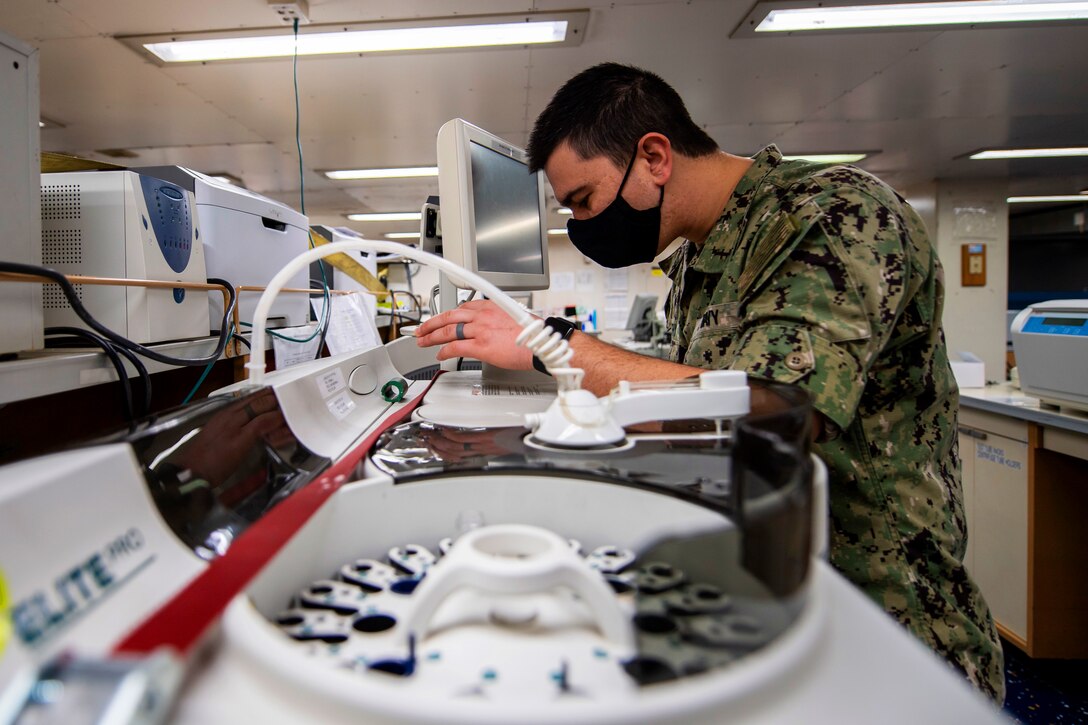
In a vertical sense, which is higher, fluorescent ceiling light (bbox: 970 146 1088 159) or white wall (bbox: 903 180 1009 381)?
fluorescent ceiling light (bbox: 970 146 1088 159)

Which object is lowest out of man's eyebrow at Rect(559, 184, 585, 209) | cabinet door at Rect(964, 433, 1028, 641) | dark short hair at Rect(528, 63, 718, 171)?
cabinet door at Rect(964, 433, 1028, 641)

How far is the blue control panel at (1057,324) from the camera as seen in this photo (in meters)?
1.48

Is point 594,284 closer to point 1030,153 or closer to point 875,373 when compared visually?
point 1030,153

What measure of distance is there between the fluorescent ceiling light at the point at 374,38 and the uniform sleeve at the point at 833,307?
75.0 inches

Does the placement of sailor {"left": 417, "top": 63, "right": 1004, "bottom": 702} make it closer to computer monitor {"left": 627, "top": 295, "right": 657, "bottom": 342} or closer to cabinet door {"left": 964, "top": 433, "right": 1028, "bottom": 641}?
cabinet door {"left": 964, "top": 433, "right": 1028, "bottom": 641}

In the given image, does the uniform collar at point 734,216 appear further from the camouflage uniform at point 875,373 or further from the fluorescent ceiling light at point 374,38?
the fluorescent ceiling light at point 374,38

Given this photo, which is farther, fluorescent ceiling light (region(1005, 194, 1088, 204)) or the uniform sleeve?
fluorescent ceiling light (region(1005, 194, 1088, 204))

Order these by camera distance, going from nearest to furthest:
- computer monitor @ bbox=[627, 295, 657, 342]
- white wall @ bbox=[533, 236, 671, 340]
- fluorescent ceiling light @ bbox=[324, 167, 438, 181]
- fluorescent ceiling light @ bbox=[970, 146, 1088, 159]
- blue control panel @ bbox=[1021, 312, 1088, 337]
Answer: blue control panel @ bbox=[1021, 312, 1088, 337] < fluorescent ceiling light @ bbox=[970, 146, 1088, 159] < fluorescent ceiling light @ bbox=[324, 167, 438, 181] < computer monitor @ bbox=[627, 295, 657, 342] < white wall @ bbox=[533, 236, 671, 340]

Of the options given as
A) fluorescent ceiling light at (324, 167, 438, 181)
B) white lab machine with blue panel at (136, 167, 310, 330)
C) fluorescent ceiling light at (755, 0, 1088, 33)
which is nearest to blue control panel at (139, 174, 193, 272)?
white lab machine with blue panel at (136, 167, 310, 330)

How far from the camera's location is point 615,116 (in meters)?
0.98

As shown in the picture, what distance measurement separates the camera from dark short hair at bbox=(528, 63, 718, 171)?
0.98 metres

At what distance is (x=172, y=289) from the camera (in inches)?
35.3

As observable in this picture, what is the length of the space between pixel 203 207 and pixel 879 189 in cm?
125

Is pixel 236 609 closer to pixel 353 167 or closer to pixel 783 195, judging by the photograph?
pixel 783 195
